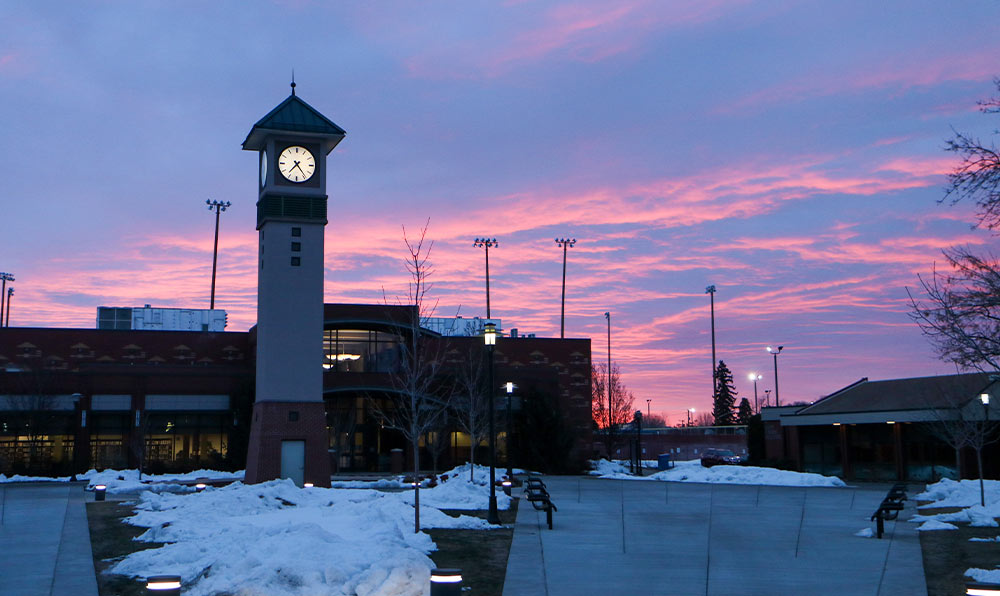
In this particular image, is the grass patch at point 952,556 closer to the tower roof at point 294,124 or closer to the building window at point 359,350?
the tower roof at point 294,124

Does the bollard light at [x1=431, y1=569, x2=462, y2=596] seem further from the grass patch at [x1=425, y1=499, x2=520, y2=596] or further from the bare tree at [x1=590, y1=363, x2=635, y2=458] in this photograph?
the bare tree at [x1=590, y1=363, x2=635, y2=458]

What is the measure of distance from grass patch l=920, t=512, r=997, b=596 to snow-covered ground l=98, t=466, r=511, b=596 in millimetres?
8571

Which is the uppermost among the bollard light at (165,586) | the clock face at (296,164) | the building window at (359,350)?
the clock face at (296,164)

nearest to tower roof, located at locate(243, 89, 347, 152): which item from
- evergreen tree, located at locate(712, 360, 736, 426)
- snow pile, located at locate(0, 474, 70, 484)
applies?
snow pile, located at locate(0, 474, 70, 484)

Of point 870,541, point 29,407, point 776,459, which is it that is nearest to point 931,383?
point 776,459

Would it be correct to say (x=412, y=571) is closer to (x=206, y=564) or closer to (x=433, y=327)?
(x=206, y=564)

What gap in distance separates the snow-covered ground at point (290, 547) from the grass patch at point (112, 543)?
15.7 inches

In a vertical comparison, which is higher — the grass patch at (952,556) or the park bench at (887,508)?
the park bench at (887,508)

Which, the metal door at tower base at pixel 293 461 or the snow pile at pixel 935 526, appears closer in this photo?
the snow pile at pixel 935 526

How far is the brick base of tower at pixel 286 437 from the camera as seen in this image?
37094mm

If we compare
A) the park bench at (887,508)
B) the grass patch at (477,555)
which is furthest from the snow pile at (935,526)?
the grass patch at (477,555)

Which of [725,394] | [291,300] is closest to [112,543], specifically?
[291,300]

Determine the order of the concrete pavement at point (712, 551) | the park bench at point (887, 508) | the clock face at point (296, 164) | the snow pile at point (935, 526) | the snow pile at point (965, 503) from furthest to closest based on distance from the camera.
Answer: the clock face at point (296, 164), the snow pile at point (965, 503), the snow pile at point (935, 526), the park bench at point (887, 508), the concrete pavement at point (712, 551)

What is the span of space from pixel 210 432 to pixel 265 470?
73.1 feet
